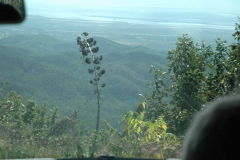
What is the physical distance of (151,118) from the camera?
8805 mm

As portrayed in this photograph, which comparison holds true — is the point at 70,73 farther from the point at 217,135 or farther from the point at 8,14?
the point at 217,135

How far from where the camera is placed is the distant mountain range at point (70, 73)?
10133 mm

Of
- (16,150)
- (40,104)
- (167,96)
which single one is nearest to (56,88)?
(40,104)

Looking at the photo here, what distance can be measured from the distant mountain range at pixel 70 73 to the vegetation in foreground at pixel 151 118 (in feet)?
1.56

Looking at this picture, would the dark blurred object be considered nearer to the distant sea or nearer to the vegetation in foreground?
the vegetation in foreground

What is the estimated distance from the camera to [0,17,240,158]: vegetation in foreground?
5543mm

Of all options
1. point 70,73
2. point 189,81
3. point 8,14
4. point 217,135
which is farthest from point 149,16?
point 217,135

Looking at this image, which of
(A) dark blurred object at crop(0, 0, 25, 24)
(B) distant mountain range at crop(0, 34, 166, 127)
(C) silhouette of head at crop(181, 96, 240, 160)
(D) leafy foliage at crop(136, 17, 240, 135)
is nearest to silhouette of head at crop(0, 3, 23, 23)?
(A) dark blurred object at crop(0, 0, 25, 24)

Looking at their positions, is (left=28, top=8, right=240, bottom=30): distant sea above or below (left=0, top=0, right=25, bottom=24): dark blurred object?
below

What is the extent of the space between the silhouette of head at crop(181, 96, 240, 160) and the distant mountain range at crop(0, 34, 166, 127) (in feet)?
23.7

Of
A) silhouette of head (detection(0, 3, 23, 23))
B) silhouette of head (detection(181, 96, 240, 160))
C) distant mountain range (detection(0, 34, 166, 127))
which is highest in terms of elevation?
silhouette of head (detection(0, 3, 23, 23))

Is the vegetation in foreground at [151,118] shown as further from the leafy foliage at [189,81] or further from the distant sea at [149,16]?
the distant sea at [149,16]

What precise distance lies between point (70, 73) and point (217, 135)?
12.1 meters

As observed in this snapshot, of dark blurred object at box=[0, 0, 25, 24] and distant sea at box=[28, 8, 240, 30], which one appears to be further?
distant sea at box=[28, 8, 240, 30]
